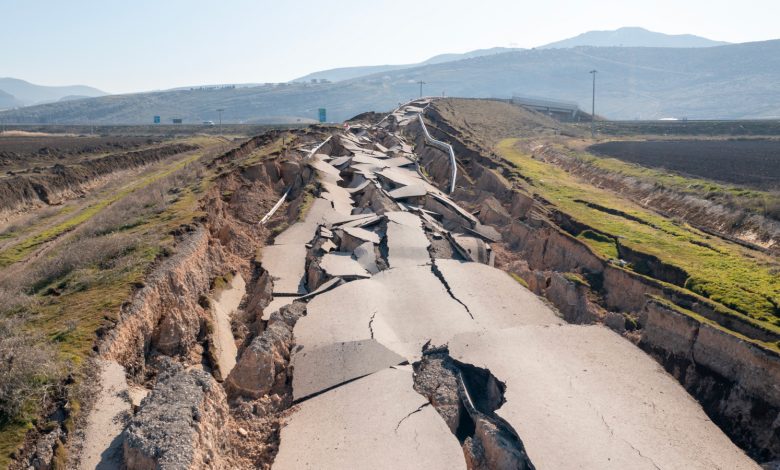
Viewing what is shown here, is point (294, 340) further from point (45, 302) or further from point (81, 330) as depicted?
point (45, 302)

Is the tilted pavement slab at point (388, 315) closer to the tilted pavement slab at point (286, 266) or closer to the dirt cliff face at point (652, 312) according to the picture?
the tilted pavement slab at point (286, 266)

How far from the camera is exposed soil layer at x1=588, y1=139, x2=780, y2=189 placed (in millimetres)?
23500

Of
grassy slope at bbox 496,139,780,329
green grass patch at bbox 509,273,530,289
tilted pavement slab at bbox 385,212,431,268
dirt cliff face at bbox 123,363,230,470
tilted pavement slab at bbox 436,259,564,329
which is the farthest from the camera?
tilted pavement slab at bbox 385,212,431,268

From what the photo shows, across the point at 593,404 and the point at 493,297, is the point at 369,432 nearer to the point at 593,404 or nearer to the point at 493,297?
the point at 593,404

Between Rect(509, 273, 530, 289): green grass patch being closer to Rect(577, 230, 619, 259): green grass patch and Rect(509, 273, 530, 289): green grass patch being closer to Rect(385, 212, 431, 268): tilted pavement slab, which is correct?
Rect(577, 230, 619, 259): green grass patch

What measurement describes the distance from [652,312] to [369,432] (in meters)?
5.42

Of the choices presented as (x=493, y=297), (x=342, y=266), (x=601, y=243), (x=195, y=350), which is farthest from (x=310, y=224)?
Result: (x=601, y=243)

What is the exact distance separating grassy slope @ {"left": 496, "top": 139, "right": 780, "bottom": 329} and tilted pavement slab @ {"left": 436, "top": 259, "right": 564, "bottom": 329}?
274cm

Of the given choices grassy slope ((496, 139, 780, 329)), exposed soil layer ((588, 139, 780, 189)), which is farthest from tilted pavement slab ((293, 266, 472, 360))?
exposed soil layer ((588, 139, 780, 189))

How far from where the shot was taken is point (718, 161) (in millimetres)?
29719

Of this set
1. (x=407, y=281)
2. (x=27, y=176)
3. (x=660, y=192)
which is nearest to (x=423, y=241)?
(x=407, y=281)

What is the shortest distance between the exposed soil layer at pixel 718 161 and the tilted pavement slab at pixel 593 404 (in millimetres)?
17482

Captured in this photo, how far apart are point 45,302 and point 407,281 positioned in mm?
6297

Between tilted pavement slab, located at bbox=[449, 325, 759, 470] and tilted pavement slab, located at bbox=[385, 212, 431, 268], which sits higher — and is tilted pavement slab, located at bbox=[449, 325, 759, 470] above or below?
below
